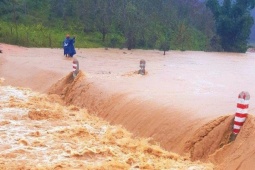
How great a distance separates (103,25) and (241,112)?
28.9 metres

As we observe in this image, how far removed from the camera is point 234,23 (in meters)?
40.1

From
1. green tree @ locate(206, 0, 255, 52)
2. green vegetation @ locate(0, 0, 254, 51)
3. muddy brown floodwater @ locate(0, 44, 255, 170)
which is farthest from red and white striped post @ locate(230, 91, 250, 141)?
green tree @ locate(206, 0, 255, 52)

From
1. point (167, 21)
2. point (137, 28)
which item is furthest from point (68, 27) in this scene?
point (167, 21)

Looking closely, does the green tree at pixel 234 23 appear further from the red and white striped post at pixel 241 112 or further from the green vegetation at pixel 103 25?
the red and white striped post at pixel 241 112

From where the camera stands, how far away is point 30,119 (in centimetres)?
1002

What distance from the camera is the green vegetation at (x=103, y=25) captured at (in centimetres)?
3269

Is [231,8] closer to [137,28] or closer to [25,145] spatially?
[137,28]

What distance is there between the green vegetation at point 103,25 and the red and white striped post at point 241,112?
24331 mm

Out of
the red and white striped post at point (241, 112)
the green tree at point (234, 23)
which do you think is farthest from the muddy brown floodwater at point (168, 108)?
the green tree at point (234, 23)

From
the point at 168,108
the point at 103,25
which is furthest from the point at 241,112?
the point at 103,25

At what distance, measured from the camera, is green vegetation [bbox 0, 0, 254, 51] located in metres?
32.7

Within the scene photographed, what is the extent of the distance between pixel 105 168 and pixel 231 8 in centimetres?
3698

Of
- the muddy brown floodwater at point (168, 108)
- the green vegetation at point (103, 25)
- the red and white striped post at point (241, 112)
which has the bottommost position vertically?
the muddy brown floodwater at point (168, 108)

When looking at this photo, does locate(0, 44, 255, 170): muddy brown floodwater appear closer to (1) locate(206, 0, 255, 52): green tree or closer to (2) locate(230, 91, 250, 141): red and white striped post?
(2) locate(230, 91, 250, 141): red and white striped post
